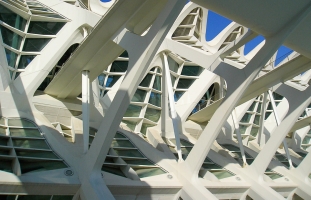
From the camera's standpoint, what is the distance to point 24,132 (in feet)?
40.5

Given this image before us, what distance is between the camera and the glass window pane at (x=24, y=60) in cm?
1575

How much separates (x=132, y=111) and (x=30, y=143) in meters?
8.44

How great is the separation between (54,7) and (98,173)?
1275 centimetres

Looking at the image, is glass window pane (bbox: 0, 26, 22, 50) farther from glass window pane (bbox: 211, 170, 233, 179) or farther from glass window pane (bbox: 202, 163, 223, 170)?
glass window pane (bbox: 211, 170, 233, 179)

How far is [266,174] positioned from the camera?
58.3 ft

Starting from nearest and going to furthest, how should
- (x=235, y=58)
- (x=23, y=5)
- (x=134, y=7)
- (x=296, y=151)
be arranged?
(x=134, y=7), (x=23, y=5), (x=296, y=151), (x=235, y=58)

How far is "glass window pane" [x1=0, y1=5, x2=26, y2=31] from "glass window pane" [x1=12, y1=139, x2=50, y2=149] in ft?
26.1

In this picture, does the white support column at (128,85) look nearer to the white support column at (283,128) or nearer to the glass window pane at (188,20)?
the white support column at (283,128)

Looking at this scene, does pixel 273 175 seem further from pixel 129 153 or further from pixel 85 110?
pixel 85 110

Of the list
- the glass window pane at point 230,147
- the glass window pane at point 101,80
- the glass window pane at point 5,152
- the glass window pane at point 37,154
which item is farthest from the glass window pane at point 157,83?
the glass window pane at point 5,152

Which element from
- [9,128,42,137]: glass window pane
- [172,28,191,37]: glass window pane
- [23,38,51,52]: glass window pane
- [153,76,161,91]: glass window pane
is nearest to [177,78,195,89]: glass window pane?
[153,76,161,91]: glass window pane

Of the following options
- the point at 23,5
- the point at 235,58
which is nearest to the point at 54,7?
the point at 23,5

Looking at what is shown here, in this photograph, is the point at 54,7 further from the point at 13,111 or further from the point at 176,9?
the point at 176,9

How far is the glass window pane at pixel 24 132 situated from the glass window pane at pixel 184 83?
41.6 feet
